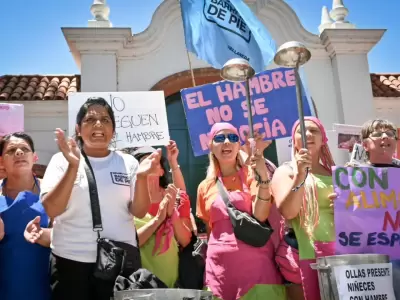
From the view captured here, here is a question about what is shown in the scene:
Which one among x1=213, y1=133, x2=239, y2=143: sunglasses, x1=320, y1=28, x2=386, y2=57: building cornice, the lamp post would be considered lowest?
x1=213, y1=133, x2=239, y2=143: sunglasses

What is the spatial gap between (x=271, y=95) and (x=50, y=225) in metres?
3.66

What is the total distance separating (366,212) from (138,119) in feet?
9.03

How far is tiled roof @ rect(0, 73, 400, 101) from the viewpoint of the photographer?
27.1 ft

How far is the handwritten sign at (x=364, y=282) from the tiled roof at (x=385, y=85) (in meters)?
6.89

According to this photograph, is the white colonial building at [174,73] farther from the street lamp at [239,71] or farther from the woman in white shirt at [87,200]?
the woman in white shirt at [87,200]

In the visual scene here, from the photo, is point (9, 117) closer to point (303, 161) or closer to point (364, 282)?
point (303, 161)

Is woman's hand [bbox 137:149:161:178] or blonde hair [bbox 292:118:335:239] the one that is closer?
woman's hand [bbox 137:149:161:178]

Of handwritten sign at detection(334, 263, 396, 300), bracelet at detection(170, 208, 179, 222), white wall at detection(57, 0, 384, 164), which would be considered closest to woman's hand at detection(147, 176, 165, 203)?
bracelet at detection(170, 208, 179, 222)

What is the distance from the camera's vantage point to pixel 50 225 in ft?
9.84

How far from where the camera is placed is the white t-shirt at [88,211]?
2.49m

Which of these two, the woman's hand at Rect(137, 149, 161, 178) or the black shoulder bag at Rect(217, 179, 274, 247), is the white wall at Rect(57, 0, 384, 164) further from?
the woman's hand at Rect(137, 149, 161, 178)

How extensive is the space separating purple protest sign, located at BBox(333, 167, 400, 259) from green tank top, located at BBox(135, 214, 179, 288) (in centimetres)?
121

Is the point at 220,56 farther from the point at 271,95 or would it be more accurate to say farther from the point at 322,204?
the point at 322,204

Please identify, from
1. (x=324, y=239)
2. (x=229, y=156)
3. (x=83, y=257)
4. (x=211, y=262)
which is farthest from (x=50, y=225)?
(x=324, y=239)
